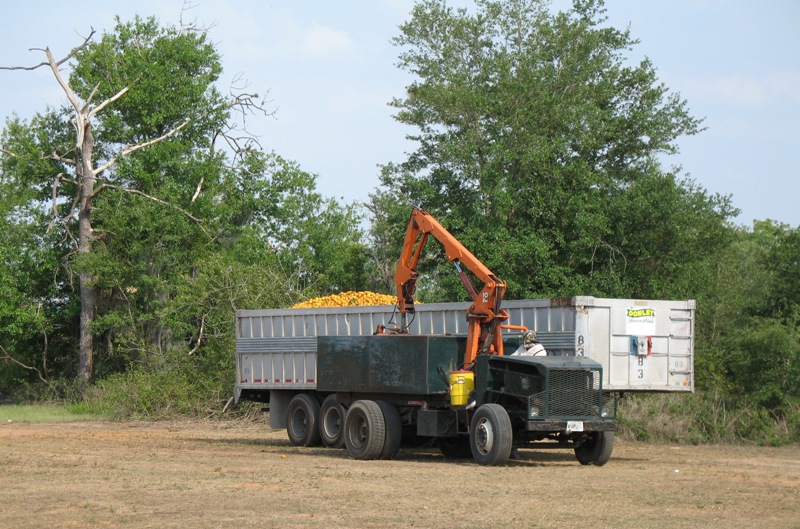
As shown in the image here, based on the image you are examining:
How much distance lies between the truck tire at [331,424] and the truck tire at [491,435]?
440 cm

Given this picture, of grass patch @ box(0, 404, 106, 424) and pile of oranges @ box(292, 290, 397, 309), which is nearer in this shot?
pile of oranges @ box(292, 290, 397, 309)

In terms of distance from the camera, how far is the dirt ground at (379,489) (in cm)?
1183

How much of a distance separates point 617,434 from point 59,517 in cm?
1579

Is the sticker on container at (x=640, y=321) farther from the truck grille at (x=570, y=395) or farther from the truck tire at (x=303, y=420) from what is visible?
the truck tire at (x=303, y=420)

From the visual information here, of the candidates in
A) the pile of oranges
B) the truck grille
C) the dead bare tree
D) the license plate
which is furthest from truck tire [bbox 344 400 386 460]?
the dead bare tree

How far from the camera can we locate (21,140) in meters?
44.0

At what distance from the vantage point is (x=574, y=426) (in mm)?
17812

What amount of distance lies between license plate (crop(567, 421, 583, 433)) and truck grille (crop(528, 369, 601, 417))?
0.18 metres

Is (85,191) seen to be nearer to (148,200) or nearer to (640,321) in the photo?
(148,200)

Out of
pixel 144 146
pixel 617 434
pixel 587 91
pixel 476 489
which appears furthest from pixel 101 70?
pixel 476 489

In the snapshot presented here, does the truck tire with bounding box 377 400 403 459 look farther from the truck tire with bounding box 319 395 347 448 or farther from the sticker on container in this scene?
the sticker on container

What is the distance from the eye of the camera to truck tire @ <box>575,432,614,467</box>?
18.8m

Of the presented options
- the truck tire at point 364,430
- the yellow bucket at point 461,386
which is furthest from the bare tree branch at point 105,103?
the yellow bucket at point 461,386

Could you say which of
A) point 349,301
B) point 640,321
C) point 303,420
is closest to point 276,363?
point 303,420
